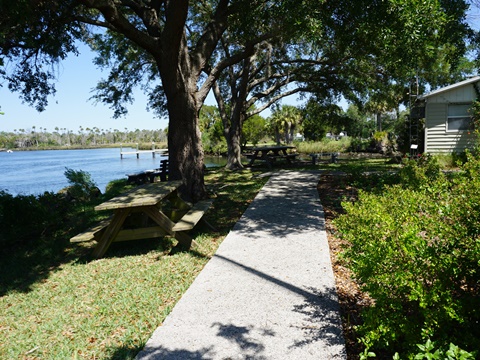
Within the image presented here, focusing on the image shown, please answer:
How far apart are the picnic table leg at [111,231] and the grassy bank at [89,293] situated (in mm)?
163

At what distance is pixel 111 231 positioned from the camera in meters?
5.60

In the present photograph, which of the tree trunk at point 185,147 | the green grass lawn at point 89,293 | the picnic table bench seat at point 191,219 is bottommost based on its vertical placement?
the green grass lawn at point 89,293

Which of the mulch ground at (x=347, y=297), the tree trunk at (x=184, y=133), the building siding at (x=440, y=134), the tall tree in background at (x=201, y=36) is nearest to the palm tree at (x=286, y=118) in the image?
the building siding at (x=440, y=134)

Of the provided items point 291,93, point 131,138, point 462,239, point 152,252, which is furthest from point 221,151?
point 131,138

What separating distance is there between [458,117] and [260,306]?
15275mm

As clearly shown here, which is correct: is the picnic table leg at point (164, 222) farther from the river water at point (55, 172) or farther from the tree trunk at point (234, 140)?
the tree trunk at point (234, 140)

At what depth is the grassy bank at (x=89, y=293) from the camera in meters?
3.43

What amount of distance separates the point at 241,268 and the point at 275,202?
431 cm

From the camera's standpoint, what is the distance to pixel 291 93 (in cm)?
1952

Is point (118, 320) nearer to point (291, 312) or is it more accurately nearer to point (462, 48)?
point (291, 312)

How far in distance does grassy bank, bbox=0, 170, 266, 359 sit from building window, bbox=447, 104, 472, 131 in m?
12.9

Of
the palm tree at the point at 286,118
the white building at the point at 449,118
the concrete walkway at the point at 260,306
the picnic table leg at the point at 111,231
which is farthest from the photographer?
the palm tree at the point at 286,118

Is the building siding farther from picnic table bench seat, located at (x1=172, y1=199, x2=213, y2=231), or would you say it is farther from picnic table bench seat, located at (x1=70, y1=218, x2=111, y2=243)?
picnic table bench seat, located at (x1=70, y1=218, x2=111, y2=243)

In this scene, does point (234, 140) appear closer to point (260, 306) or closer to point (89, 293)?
point (89, 293)
